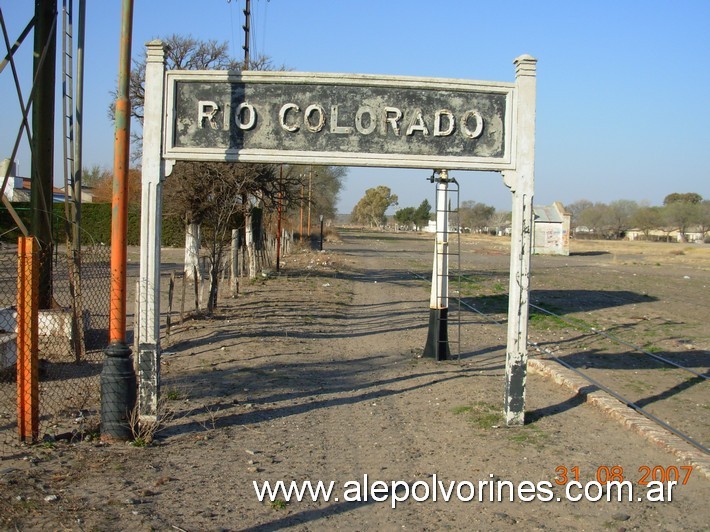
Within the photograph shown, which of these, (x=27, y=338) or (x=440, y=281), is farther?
(x=440, y=281)

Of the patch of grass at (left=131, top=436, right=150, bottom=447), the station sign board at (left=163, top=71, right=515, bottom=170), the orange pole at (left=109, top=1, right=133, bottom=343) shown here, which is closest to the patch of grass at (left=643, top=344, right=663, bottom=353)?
the station sign board at (left=163, top=71, right=515, bottom=170)

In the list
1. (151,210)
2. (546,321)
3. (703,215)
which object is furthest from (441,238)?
(703,215)

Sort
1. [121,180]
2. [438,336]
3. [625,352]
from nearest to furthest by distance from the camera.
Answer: [121,180], [438,336], [625,352]

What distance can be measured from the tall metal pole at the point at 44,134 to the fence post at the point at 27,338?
423 cm

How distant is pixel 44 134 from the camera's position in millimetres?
11148

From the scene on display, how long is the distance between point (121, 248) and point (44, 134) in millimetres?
5125

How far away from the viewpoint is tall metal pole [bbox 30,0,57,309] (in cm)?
1078

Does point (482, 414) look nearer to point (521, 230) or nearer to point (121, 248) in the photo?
point (521, 230)

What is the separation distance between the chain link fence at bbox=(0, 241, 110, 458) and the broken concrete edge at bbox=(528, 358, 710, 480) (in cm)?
559

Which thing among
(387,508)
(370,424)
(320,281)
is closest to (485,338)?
(370,424)

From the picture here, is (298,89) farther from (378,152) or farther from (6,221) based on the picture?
(6,221)

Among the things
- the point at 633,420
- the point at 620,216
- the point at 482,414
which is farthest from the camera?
the point at 620,216

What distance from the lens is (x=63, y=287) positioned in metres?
20.9

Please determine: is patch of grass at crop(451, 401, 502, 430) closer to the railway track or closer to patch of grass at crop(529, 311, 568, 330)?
the railway track
